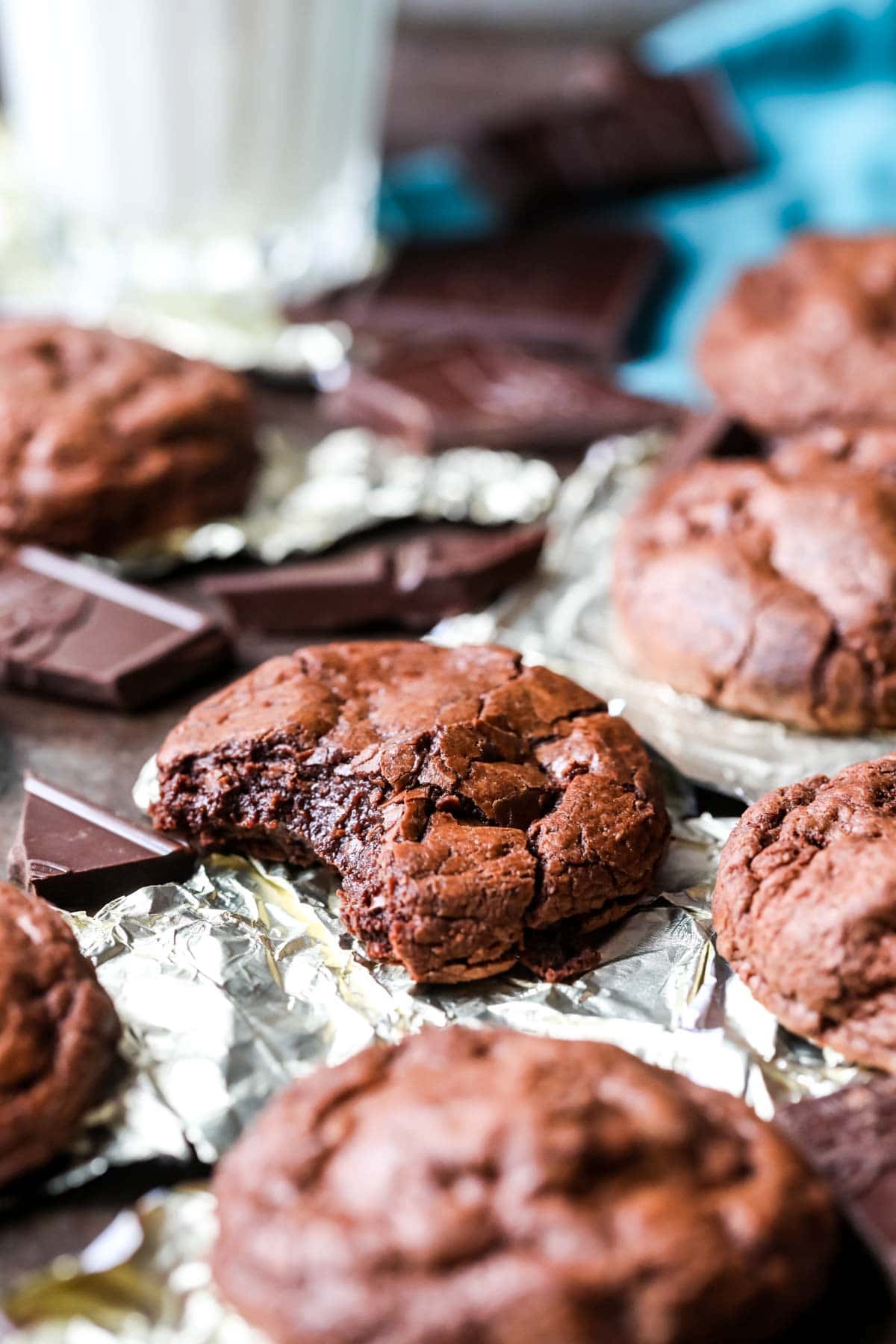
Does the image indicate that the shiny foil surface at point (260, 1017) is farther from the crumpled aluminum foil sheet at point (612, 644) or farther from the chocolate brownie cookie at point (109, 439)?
the chocolate brownie cookie at point (109, 439)

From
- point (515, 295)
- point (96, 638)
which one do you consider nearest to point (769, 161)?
point (515, 295)

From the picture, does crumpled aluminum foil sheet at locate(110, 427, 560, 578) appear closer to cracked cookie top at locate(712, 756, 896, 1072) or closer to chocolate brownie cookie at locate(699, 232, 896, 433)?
chocolate brownie cookie at locate(699, 232, 896, 433)

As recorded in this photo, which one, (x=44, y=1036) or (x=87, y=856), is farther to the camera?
(x=87, y=856)

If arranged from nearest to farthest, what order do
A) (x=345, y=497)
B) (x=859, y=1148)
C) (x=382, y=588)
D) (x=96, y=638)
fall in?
1. (x=859, y=1148)
2. (x=96, y=638)
3. (x=382, y=588)
4. (x=345, y=497)

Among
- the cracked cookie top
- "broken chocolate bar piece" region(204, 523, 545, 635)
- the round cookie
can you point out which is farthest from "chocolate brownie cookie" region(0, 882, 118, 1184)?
the round cookie

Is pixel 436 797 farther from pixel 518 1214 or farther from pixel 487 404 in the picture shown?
pixel 487 404

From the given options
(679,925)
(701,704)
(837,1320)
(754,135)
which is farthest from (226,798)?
(754,135)
